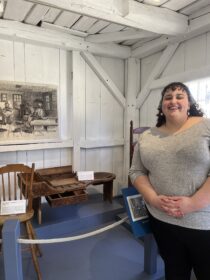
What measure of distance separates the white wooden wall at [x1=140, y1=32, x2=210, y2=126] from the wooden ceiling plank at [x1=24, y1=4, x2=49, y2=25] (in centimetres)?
162

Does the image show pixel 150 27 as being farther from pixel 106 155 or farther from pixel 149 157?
pixel 106 155

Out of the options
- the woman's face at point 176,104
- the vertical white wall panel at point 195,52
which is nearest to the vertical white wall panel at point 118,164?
the vertical white wall panel at point 195,52

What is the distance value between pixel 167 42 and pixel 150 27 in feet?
2.07

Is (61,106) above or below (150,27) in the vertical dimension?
below

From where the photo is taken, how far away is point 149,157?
1271 millimetres

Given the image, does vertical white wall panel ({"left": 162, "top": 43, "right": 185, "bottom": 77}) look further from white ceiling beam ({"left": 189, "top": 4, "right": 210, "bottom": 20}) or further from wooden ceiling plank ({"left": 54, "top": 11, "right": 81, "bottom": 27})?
wooden ceiling plank ({"left": 54, "top": 11, "right": 81, "bottom": 27})

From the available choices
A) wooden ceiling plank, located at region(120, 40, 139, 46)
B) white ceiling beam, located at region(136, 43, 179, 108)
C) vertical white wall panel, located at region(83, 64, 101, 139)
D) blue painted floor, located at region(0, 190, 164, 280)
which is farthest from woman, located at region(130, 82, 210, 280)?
wooden ceiling plank, located at region(120, 40, 139, 46)

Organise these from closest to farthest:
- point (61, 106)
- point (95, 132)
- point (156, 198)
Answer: point (156, 198)
point (61, 106)
point (95, 132)

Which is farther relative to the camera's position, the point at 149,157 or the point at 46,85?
the point at 46,85

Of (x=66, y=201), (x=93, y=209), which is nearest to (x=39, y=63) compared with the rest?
(x=66, y=201)

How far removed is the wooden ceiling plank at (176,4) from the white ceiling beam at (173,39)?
0.78 feet

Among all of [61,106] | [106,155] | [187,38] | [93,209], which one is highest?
[187,38]

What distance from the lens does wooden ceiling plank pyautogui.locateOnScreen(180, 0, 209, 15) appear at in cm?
220

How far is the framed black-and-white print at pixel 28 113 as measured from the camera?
277 cm
